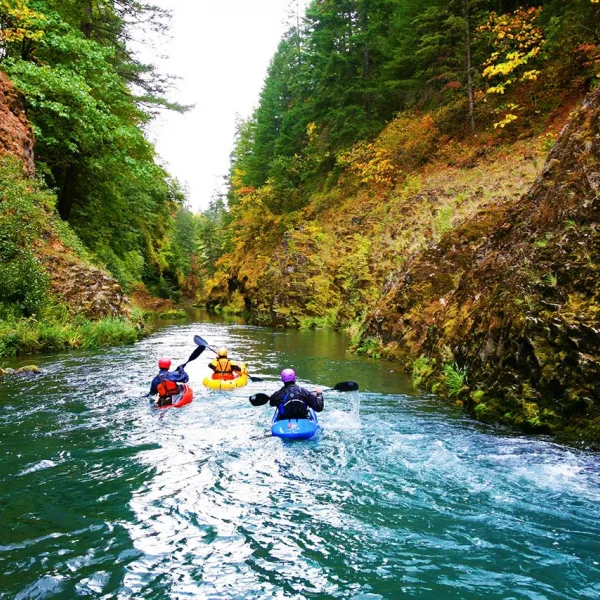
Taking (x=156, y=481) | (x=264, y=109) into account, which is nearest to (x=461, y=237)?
(x=156, y=481)

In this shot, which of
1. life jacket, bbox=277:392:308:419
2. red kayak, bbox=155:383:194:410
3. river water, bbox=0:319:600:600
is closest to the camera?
river water, bbox=0:319:600:600

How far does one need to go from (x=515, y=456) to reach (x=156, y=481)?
447cm

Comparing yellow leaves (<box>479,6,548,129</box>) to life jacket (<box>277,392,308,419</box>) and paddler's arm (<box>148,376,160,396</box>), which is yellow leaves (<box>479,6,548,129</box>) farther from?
paddler's arm (<box>148,376,160,396</box>)

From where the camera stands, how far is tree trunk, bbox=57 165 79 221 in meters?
20.3

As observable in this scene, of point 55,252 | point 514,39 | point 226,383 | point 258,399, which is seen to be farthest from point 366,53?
point 258,399

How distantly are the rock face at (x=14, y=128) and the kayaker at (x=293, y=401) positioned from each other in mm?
13538

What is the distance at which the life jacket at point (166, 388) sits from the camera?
8.55 meters

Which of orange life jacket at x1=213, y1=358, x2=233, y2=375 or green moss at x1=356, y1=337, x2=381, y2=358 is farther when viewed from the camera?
green moss at x1=356, y1=337, x2=381, y2=358

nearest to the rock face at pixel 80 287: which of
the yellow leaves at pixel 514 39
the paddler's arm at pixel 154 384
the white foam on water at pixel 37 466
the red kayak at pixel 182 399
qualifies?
the paddler's arm at pixel 154 384

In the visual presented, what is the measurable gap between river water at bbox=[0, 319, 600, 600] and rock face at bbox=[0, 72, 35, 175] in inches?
419

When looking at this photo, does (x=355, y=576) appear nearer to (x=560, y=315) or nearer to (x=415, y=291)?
(x=560, y=315)

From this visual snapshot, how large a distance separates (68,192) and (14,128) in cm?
461

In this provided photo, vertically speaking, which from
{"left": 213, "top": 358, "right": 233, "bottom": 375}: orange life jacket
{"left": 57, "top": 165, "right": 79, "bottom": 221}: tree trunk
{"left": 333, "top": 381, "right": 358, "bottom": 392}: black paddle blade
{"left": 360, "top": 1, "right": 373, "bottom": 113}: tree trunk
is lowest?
{"left": 213, "top": 358, "right": 233, "bottom": 375}: orange life jacket

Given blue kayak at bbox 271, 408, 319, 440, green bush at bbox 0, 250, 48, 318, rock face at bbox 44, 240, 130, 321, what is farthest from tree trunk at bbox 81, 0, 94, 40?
blue kayak at bbox 271, 408, 319, 440
